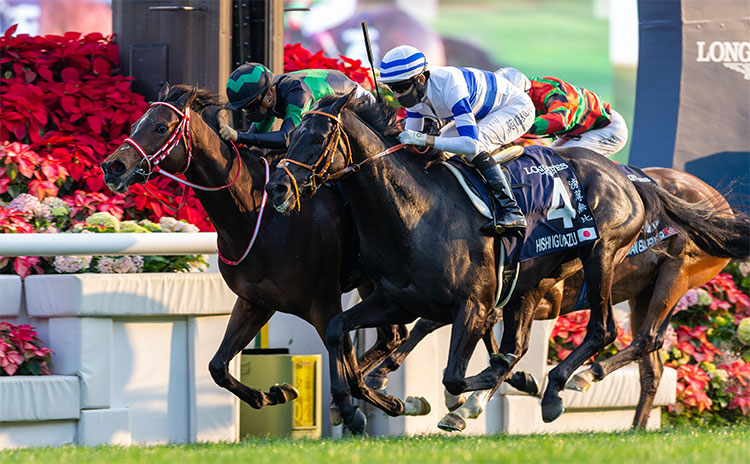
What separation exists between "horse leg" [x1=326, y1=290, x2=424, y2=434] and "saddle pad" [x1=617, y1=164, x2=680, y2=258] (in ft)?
6.54

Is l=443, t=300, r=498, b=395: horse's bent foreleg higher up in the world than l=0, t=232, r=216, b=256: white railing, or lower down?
lower down

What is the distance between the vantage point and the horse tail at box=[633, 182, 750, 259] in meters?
7.46

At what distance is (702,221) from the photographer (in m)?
7.81

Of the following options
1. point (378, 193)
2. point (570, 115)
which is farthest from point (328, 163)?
point (570, 115)

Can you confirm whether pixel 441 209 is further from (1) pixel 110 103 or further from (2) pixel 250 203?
(1) pixel 110 103

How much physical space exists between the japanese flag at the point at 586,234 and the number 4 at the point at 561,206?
3.1 inches

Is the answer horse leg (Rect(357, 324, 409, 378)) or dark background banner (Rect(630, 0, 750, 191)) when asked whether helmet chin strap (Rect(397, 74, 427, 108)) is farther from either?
dark background banner (Rect(630, 0, 750, 191))

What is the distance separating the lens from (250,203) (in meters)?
6.58

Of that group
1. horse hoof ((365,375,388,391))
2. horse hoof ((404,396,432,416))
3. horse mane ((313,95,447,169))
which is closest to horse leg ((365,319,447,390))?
horse hoof ((365,375,388,391))

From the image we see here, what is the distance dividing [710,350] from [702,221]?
1975 millimetres

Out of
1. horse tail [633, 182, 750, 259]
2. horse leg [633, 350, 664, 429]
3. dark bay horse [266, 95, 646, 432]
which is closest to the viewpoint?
dark bay horse [266, 95, 646, 432]

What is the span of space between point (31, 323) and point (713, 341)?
529cm

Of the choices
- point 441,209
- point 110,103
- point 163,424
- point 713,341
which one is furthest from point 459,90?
point 713,341

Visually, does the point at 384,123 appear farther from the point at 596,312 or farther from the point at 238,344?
the point at 596,312
